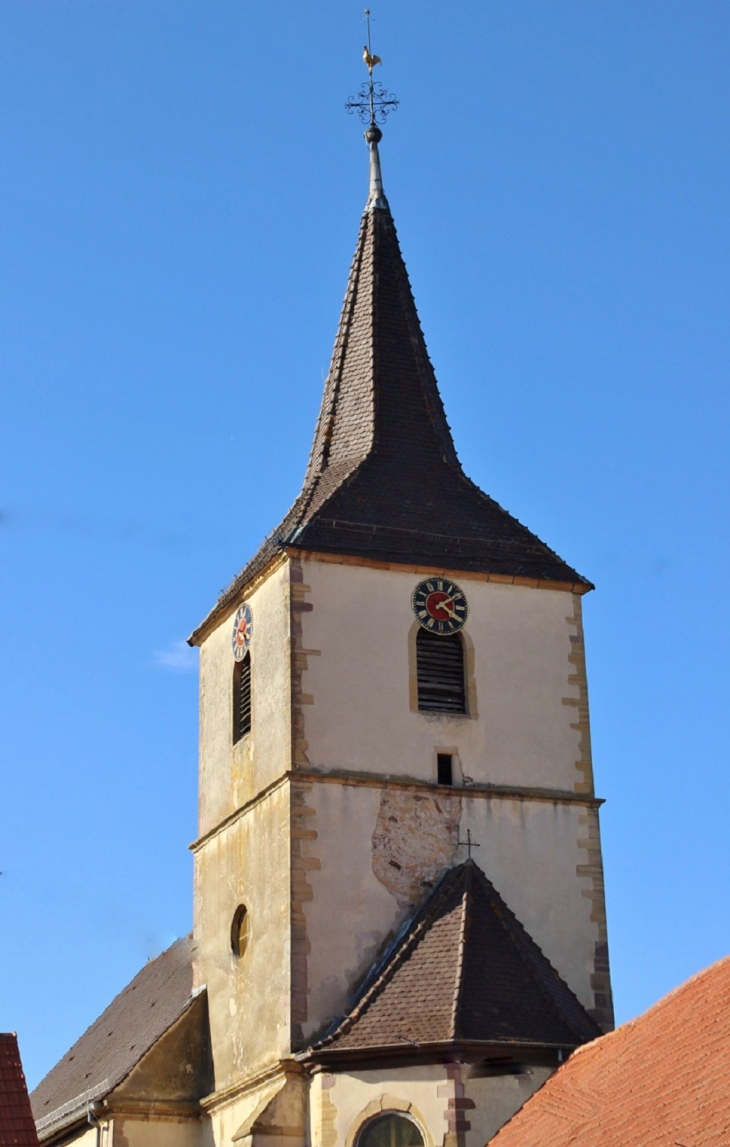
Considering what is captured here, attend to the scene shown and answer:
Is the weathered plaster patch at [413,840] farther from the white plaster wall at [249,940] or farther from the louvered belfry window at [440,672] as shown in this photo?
the louvered belfry window at [440,672]

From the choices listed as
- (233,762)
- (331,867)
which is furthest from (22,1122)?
(233,762)

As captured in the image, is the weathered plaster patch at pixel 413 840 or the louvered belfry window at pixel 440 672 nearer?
the weathered plaster patch at pixel 413 840

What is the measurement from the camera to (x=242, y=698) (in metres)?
28.8

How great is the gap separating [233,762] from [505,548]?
4.74 m

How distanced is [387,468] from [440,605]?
8.05ft

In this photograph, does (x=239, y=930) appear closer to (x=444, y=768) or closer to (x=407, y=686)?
(x=444, y=768)

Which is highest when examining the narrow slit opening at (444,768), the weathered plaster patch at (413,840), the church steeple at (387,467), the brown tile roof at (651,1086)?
the church steeple at (387,467)

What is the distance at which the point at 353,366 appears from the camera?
30812 millimetres

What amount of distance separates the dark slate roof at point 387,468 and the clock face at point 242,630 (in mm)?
365

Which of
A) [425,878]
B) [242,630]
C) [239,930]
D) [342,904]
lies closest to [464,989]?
[342,904]

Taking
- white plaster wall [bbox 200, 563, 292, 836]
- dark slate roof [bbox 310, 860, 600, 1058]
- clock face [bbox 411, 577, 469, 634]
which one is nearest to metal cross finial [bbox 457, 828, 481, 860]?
dark slate roof [bbox 310, 860, 600, 1058]

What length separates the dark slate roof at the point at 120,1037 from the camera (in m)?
28.7

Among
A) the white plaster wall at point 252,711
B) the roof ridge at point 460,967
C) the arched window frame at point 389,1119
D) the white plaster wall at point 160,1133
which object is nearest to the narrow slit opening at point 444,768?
the roof ridge at point 460,967

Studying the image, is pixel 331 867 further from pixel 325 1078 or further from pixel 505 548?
pixel 505 548
